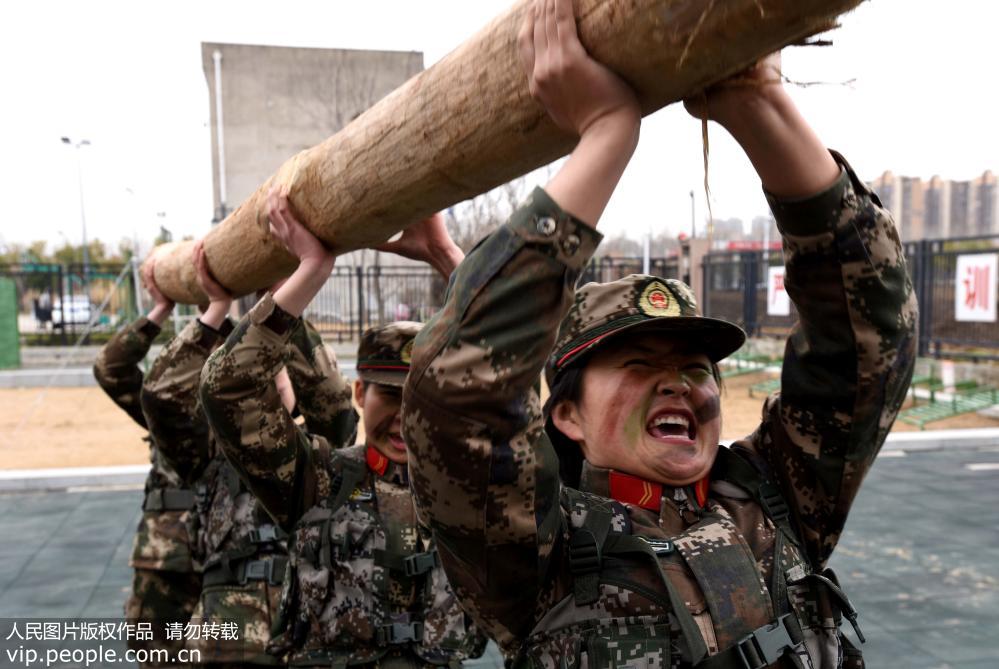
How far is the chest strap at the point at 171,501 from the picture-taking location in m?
4.05

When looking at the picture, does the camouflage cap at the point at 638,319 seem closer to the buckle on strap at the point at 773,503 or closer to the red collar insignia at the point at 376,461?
the buckle on strap at the point at 773,503

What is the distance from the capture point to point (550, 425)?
1909mm

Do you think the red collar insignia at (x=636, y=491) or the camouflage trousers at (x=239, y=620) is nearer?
the red collar insignia at (x=636, y=491)

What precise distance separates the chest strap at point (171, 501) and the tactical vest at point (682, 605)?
2.91 meters

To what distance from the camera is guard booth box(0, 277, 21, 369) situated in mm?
19047

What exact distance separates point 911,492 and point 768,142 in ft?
25.7

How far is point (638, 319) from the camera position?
168 cm

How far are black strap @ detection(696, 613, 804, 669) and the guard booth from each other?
21.2 meters

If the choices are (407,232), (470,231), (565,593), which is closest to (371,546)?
(407,232)

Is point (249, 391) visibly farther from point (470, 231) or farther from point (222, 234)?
point (470, 231)

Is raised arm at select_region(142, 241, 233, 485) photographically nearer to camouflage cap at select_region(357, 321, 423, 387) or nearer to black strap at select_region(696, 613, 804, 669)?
camouflage cap at select_region(357, 321, 423, 387)

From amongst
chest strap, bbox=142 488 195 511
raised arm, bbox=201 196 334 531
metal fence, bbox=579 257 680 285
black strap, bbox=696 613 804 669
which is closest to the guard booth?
metal fence, bbox=579 257 680 285

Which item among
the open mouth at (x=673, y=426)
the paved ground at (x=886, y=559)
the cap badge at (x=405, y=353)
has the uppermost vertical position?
the cap badge at (x=405, y=353)

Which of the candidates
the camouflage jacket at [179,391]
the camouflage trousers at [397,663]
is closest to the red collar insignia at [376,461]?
the camouflage trousers at [397,663]
